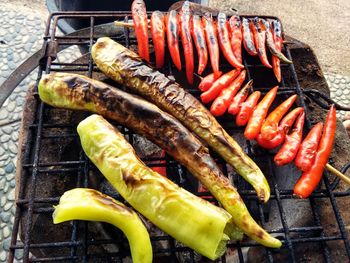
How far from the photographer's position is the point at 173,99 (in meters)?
3.12

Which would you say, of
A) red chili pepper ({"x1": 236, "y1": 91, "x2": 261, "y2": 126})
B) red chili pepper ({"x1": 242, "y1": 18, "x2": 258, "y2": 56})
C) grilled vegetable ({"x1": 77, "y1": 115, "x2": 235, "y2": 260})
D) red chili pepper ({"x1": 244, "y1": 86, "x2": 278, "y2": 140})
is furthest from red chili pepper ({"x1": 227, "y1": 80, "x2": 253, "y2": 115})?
grilled vegetable ({"x1": 77, "y1": 115, "x2": 235, "y2": 260})

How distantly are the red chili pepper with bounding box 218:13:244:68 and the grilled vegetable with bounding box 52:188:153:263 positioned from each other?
1.80m

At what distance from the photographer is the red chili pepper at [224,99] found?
10.9 ft

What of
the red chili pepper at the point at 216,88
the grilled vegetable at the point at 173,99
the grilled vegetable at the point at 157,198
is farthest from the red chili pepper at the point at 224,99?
the grilled vegetable at the point at 157,198

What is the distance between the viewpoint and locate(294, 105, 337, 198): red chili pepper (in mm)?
2908

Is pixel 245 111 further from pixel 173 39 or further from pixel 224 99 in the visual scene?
pixel 173 39

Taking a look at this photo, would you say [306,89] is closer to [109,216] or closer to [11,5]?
[109,216]

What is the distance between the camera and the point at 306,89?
373 centimetres

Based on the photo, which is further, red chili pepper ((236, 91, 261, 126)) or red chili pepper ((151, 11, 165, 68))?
red chili pepper ((151, 11, 165, 68))

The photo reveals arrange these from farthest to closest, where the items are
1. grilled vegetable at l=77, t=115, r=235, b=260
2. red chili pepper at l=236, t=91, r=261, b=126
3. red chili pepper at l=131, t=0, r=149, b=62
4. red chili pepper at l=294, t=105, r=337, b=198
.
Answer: red chili pepper at l=131, t=0, r=149, b=62 < red chili pepper at l=236, t=91, r=261, b=126 < red chili pepper at l=294, t=105, r=337, b=198 < grilled vegetable at l=77, t=115, r=235, b=260

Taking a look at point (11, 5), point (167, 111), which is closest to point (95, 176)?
point (167, 111)

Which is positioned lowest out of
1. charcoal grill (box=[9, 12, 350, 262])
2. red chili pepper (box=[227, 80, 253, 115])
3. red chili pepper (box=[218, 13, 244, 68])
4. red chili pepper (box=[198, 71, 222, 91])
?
charcoal grill (box=[9, 12, 350, 262])

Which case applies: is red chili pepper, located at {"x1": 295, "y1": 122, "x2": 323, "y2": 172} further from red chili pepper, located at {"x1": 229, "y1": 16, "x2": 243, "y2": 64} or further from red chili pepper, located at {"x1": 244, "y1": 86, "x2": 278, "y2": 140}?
red chili pepper, located at {"x1": 229, "y1": 16, "x2": 243, "y2": 64}

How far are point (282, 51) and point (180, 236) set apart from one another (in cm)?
225
